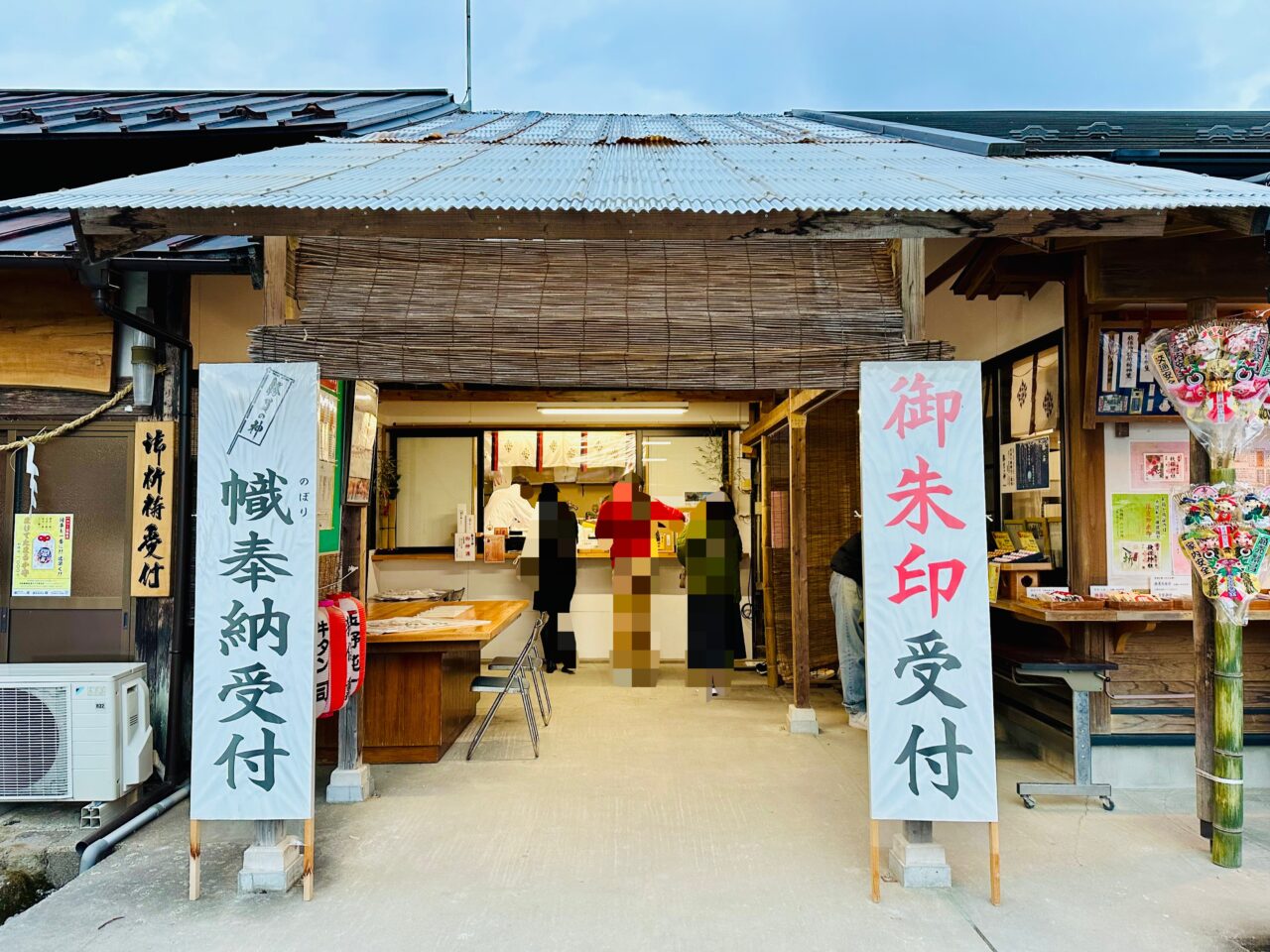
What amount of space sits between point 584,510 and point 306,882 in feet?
21.7

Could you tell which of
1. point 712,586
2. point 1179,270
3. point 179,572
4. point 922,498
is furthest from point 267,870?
point 1179,270

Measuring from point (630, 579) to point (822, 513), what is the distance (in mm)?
1951

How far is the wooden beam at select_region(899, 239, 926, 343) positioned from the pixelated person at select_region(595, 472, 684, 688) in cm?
395

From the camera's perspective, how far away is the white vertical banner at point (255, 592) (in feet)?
11.8

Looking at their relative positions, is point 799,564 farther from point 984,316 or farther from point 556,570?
point 556,570

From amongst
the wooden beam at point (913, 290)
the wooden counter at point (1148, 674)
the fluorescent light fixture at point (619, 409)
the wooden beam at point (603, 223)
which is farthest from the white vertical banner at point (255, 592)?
the fluorescent light fixture at point (619, 409)

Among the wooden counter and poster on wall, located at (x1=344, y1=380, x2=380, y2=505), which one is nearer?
poster on wall, located at (x1=344, y1=380, x2=380, y2=505)

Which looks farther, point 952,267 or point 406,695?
point 952,267

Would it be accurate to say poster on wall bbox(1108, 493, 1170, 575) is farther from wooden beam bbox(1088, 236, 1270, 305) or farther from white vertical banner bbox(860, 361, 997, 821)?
white vertical banner bbox(860, 361, 997, 821)

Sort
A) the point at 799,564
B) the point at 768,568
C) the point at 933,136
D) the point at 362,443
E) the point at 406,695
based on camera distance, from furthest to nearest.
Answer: the point at 768,568
the point at 799,564
the point at 406,695
the point at 933,136
the point at 362,443

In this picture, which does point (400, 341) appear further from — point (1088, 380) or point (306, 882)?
point (1088, 380)

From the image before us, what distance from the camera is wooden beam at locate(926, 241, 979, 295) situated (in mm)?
5465

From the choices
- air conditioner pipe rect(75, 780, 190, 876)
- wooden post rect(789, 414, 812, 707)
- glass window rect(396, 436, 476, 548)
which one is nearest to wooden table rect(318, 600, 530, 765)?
air conditioner pipe rect(75, 780, 190, 876)

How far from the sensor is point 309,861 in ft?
11.8
